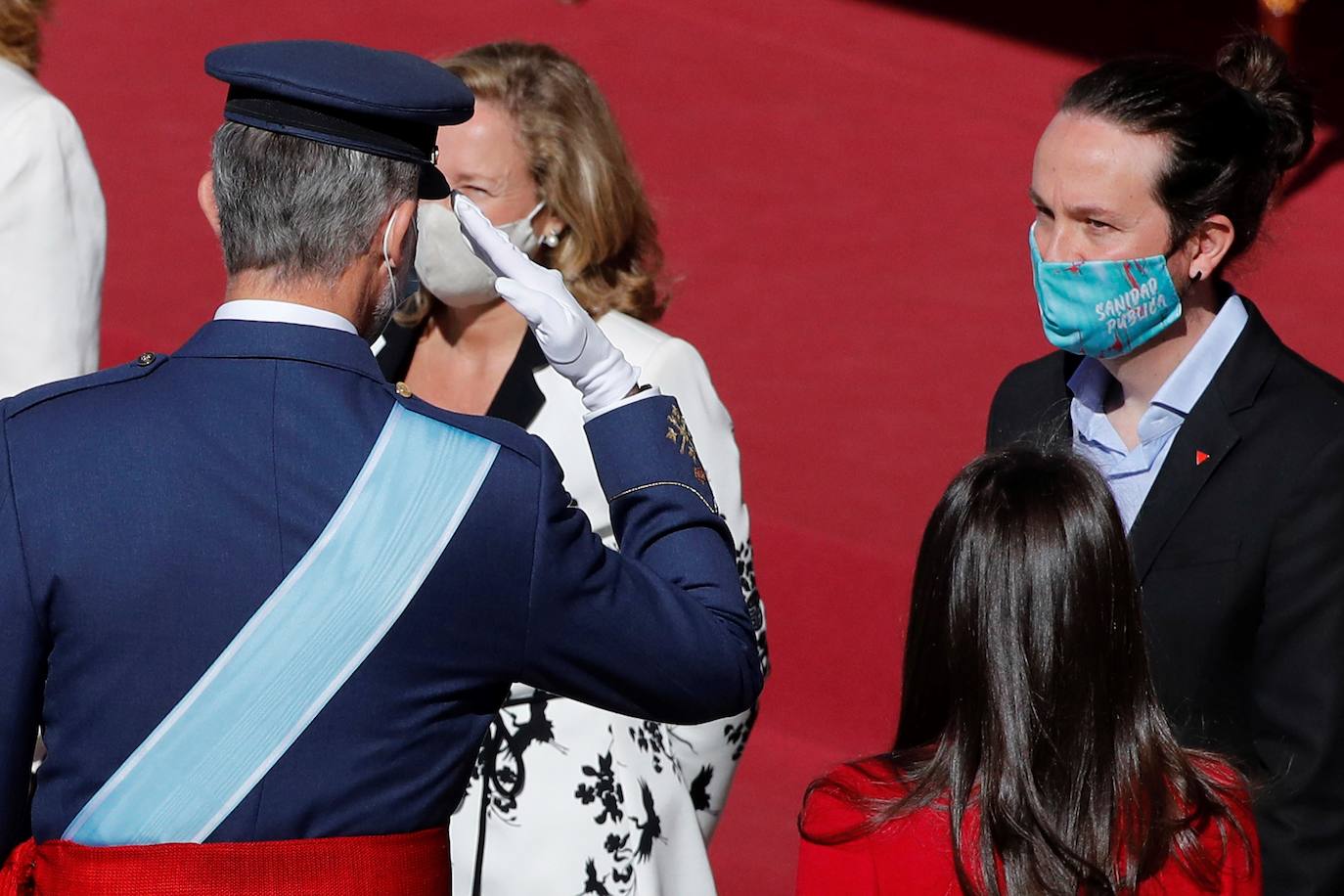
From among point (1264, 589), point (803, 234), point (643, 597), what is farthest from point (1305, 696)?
point (803, 234)

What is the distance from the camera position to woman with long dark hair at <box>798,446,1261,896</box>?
173 centimetres

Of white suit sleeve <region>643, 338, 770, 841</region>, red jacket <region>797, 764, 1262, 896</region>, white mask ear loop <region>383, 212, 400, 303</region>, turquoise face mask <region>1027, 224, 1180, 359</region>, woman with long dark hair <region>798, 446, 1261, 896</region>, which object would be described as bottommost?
white suit sleeve <region>643, 338, 770, 841</region>

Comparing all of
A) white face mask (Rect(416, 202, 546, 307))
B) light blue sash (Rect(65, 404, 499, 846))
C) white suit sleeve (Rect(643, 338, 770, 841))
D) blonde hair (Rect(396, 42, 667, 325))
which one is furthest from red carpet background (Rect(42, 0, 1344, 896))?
light blue sash (Rect(65, 404, 499, 846))

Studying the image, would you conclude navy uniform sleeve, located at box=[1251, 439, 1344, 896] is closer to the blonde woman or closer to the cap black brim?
the blonde woman

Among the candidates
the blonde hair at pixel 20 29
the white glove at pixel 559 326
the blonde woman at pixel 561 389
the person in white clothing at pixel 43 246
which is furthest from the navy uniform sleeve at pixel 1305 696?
the blonde hair at pixel 20 29

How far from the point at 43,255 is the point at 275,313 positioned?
3.72ft

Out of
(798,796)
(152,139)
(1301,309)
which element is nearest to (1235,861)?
(798,796)

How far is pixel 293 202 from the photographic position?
1.61 m

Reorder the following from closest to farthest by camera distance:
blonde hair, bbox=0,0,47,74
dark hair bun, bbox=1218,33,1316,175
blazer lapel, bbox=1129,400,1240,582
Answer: blazer lapel, bbox=1129,400,1240,582 < dark hair bun, bbox=1218,33,1316,175 < blonde hair, bbox=0,0,47,74

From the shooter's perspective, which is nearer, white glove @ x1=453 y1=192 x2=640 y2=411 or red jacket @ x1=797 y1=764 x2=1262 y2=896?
red jacket @ x1=797 y1=764 x2=1262 y2=896

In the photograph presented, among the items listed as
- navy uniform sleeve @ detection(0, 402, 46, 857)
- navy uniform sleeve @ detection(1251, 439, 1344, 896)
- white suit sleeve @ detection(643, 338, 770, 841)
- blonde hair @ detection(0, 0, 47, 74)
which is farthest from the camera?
blonde hair @ detection(0, 0, 47, 74)

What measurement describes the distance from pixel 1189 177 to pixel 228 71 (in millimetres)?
1389

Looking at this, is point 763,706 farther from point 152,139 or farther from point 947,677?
point 152,139

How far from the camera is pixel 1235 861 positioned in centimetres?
179
